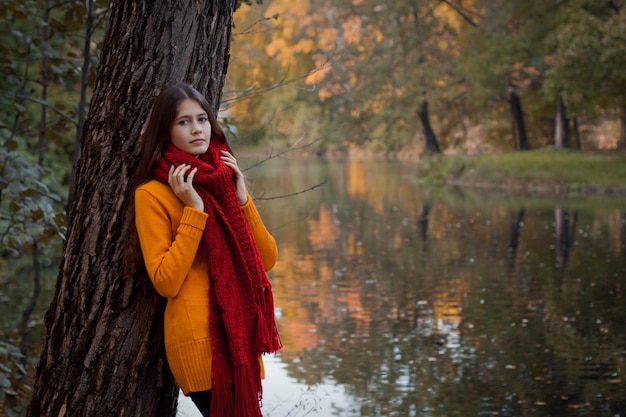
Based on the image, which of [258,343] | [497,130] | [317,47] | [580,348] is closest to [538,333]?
[580,348]

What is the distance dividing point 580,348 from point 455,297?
A: 8.77ft

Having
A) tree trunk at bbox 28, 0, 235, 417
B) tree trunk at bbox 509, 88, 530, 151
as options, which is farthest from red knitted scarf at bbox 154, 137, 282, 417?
tree trunk at bbox 509, 88, 530, 151

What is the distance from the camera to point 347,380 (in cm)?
740

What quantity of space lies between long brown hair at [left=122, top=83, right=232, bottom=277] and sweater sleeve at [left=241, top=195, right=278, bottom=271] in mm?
356

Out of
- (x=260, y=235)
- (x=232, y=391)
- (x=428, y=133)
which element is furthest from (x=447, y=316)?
(x=428, y=133)

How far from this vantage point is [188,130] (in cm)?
334

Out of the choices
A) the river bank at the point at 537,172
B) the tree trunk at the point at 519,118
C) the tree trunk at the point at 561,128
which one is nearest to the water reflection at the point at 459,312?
the river bank at the point at 537,172

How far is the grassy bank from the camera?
26641 millimetres

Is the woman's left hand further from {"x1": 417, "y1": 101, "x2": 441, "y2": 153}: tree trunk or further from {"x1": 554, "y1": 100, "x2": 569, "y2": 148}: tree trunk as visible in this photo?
{"x1": 417, "y1": 101, "x2": 441, "y2": 153}: tree trunk

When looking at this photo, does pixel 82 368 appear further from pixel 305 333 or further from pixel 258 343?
pixel 305 333

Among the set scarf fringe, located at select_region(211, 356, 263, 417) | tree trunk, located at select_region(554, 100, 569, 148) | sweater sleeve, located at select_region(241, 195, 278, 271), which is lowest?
scarf fringe, located at select_region(211, 356, 263, 417)

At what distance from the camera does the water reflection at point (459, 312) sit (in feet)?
23.0

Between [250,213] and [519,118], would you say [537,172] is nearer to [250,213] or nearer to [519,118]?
[519,118]

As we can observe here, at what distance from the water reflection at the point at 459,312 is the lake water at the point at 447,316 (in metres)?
0.02
